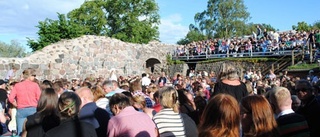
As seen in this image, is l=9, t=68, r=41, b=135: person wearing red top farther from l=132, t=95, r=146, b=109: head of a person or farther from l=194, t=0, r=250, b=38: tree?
l=194, t=0, r=250, b=38: tree

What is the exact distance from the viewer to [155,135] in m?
4.40

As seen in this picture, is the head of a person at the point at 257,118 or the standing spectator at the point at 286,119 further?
the standing spectator at the point at 286,119

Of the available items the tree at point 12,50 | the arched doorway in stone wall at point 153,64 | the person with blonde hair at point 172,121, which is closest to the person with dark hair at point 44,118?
the person with blonde hair at point 172,121

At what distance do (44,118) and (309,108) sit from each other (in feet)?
10.5

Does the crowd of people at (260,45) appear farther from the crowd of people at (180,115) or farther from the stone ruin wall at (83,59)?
the crowd of people at (180,115)

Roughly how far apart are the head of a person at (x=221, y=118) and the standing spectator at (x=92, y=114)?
7.62 feet

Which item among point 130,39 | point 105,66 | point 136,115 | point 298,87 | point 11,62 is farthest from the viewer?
point 130,39

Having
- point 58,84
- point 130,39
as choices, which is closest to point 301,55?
point 58,84

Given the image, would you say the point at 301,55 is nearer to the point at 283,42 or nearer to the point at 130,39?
the point at 283,42

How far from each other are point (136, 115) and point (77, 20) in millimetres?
44831

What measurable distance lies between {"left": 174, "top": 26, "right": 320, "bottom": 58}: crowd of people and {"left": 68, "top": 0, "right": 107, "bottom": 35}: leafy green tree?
56.4 ft

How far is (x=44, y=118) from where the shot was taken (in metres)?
4.31

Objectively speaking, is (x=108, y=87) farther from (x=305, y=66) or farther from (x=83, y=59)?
(x=83, y=59)

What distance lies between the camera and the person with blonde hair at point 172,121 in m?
4.37
